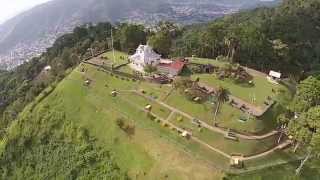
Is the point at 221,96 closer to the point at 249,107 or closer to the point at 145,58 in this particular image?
the point at 249,107

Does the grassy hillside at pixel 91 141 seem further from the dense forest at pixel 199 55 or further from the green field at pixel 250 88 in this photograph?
the green field at pixel 250 88

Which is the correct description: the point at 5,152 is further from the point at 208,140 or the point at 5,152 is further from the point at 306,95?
the point at 306,95

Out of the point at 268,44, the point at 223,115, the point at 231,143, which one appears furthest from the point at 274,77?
the point at 231,143

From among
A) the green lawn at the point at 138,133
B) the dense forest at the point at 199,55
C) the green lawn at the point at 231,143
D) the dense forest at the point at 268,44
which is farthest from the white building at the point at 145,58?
the green lawn at the point at 231,143

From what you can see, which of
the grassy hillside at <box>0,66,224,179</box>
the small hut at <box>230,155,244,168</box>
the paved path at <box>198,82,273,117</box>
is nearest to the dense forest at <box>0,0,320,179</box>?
the grassy hillside at <box>0,66,224,179</box>

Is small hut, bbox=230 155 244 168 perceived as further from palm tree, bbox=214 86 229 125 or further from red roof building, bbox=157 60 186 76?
red roof building, bbox=157 60 186 76

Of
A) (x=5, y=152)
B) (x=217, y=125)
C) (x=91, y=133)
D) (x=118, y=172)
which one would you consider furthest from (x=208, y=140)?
(x=5, y=152)

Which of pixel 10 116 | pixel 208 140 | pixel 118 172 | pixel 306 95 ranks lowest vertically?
pixel 10 116
